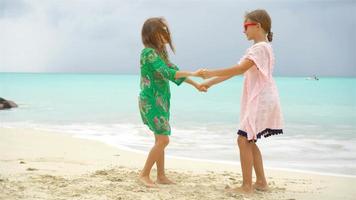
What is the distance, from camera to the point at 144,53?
13.1 feet

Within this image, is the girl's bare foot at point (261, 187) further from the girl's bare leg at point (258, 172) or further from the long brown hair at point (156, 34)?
the long brown hair at point (156, 34)

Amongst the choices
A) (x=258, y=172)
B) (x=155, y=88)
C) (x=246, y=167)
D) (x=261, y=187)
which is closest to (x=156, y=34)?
(x=155, y=88)

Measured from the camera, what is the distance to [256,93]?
3.77 m

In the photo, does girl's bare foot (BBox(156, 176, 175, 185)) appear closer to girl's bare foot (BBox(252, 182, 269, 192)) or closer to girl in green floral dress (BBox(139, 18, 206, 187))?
girl in green floral dress (BBox(139, 18, 206, 187))

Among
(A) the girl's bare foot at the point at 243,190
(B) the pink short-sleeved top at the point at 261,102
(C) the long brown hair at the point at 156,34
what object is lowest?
(A) the girl's bare foot at the point at 243,190

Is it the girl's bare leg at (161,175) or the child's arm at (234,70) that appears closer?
the child's arm at (234,70)

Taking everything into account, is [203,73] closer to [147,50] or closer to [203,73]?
[203,73]

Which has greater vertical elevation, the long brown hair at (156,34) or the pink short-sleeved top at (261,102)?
the long brown hair at (156,34)

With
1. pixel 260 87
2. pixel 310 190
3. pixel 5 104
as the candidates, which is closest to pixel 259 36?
pixel 260 87

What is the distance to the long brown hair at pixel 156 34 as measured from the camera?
4.02 meters

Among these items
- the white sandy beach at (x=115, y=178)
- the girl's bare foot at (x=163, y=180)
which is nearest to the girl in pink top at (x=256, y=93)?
the white sandy beach at (x=115, y=178)

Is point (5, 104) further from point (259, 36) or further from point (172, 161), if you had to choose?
point (259, 36)

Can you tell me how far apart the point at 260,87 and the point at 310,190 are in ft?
3.22

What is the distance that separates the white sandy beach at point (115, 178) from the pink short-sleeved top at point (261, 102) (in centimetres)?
49
